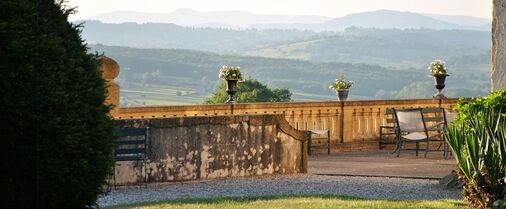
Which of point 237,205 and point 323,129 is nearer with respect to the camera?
point 237,205

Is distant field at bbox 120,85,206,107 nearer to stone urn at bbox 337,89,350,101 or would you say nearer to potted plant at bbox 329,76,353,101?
potted plant at bbox 329,76,353,101

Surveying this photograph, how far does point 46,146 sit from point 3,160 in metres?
0.34

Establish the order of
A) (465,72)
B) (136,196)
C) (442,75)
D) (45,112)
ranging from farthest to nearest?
1. (465,72)
2. (442,75)
3. (136,196)
4. (45,112)

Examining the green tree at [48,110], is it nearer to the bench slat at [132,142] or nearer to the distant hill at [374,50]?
the bench slat at [132,142]

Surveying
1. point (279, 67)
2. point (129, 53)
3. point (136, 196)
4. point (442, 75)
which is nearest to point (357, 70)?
point (279, 67)

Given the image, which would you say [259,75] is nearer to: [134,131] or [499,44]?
[134,131]

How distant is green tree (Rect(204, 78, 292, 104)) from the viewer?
58.8 metres

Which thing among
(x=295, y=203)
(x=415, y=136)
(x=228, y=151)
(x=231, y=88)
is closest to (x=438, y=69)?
(x=231, y=88)

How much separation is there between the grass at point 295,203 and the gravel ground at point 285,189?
67 cm

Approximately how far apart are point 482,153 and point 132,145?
497cm

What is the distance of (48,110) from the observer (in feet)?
25.9

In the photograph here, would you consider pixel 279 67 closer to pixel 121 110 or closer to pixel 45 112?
pixel 121 110

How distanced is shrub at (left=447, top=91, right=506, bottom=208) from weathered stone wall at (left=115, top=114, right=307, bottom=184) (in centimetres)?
429

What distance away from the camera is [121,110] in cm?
2019
